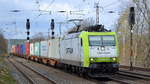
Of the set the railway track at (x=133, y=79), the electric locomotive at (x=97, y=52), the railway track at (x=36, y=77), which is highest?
the electric locomotive at (x=97, y=52)

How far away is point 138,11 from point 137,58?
735cm

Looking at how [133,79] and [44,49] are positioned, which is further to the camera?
[44,49]

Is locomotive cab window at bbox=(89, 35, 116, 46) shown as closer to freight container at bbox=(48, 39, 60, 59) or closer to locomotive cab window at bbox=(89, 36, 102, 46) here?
locomotive cab window at bbox=(89, 36, 102, 46)

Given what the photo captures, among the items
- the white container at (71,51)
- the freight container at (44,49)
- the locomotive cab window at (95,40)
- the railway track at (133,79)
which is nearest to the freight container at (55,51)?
the white container at (71,51)

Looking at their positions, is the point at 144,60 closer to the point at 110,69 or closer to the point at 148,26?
the point at 148,26

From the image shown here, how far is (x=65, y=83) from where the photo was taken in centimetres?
2009

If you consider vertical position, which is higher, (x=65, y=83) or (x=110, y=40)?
(x=110, y=40)

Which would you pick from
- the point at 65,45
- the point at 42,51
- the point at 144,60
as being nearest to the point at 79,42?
the point at 65,45

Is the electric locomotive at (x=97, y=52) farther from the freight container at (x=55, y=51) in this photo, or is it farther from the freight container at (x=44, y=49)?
the freight container at (x=44, y=49)

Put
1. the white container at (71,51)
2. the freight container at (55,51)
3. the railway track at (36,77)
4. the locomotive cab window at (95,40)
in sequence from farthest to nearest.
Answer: the freight container at (55,51) → the white container at (71,51) → the locomotive cab window at (95,40) → the railway track at (36,77)

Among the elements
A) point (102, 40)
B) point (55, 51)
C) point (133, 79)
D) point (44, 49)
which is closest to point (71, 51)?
point (102, 40)

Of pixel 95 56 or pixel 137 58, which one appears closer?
pixel 95 56

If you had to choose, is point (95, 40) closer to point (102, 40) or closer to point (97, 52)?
point (102, 40)

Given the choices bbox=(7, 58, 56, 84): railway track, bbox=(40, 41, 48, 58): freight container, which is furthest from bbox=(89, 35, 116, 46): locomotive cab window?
bbox=(40, 41, 48, 58): freight container
